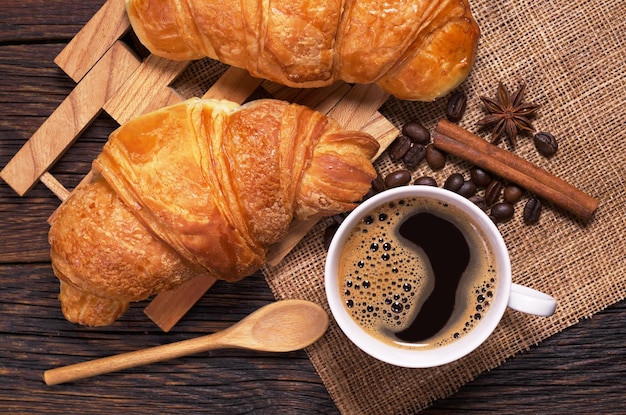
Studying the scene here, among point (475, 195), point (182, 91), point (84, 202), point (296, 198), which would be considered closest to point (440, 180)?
point (475, 195)

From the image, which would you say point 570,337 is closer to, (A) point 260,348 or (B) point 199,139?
(A) point 260,348

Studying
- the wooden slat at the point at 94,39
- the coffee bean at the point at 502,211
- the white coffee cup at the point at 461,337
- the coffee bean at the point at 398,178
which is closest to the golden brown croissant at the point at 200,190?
the white coffee cup at the point at 461,337

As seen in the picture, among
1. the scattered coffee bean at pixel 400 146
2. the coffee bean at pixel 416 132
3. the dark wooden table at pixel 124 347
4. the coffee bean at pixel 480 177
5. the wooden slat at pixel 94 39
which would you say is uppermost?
the wooden slat at pixel 94 39

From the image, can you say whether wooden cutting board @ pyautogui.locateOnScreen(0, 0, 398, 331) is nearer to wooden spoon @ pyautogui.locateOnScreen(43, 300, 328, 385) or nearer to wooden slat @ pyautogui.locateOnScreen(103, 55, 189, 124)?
wooden slat @ pyautogui.locateOnScreen(103, 55, 189, 124)

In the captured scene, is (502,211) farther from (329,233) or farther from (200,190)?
(200,190)

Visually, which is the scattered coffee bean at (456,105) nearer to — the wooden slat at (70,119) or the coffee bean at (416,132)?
the coffee bean at (416,132)

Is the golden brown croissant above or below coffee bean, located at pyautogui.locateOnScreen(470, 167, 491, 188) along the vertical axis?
above

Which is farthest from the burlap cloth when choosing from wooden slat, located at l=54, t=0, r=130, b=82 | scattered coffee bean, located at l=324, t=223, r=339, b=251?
wooden slat, located at l=54, t=0, r=130, b=82
